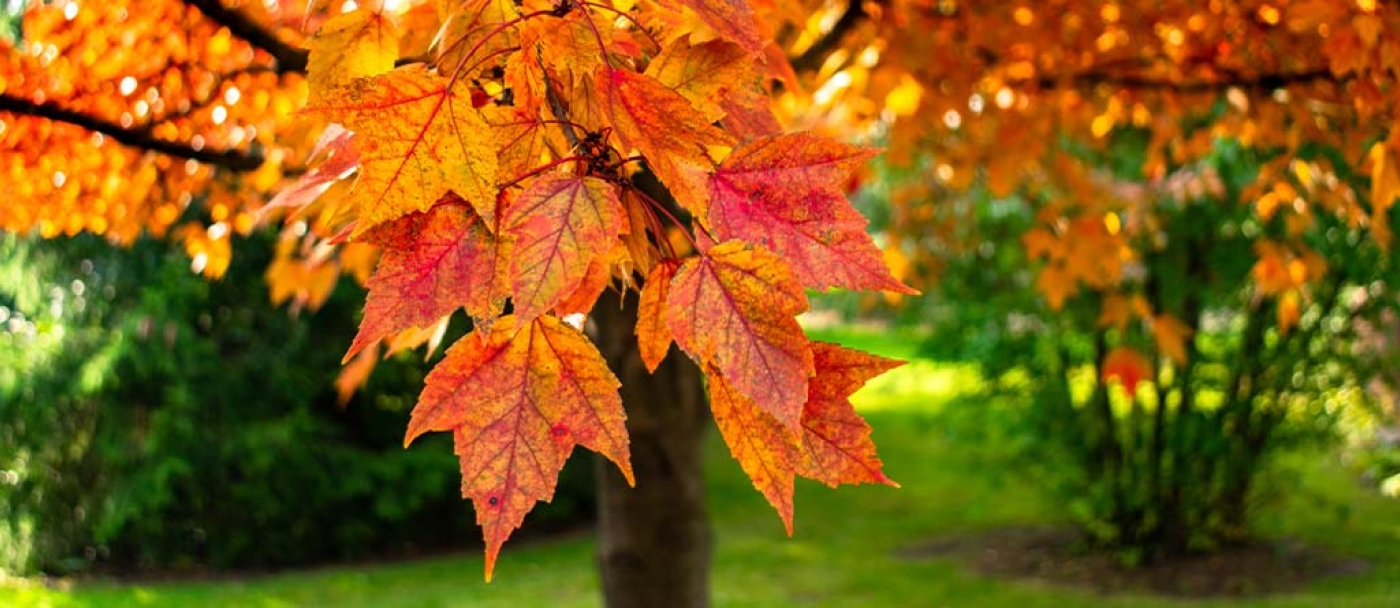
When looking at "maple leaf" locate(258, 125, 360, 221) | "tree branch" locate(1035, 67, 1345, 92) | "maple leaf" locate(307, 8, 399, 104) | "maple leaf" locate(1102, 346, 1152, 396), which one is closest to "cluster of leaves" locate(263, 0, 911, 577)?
"maple leaf" locate(258, 125, 360, 221)

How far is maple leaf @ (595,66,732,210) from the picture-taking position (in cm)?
88

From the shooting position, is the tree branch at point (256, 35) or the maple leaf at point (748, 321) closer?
the maple leaf at point (748, 321)

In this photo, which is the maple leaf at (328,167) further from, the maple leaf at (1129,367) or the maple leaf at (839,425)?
the maple leaf at (1129,367)

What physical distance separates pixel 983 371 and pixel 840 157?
5.86 m

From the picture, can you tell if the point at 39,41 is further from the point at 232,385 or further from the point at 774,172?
the point at 232,385

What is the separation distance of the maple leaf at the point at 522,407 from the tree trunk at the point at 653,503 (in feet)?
7.03

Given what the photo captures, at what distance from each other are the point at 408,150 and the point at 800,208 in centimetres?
28

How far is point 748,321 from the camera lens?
2.72 ft

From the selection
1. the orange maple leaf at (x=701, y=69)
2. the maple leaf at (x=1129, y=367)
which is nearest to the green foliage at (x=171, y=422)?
the maple leaf at (x=1129, y=367)

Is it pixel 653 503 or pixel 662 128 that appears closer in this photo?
pixel 662 128

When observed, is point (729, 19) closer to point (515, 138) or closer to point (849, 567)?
point (515, 138)

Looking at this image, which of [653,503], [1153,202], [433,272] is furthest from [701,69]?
[1153,202]

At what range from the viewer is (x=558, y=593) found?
6.86m

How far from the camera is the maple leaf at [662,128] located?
0.88 m
